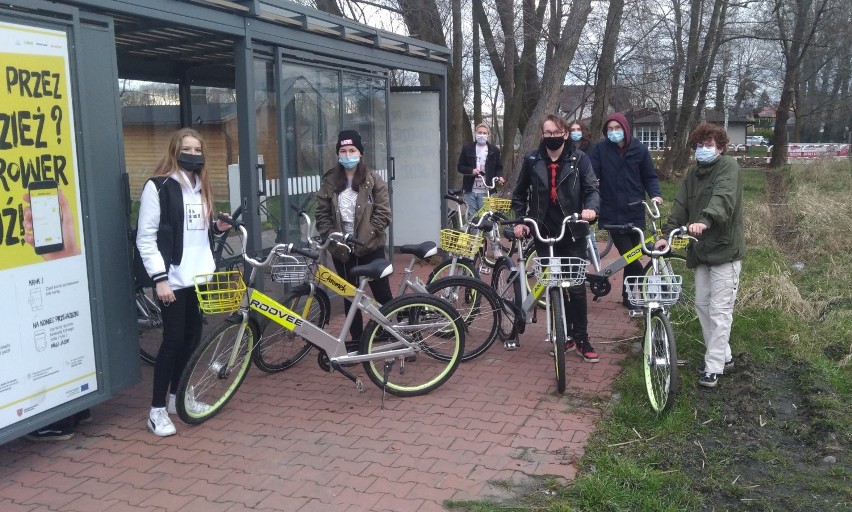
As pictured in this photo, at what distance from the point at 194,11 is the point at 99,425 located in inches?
109

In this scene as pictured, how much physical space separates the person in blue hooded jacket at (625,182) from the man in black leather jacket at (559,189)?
4.63ft

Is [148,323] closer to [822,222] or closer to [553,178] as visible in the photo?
[553,178]

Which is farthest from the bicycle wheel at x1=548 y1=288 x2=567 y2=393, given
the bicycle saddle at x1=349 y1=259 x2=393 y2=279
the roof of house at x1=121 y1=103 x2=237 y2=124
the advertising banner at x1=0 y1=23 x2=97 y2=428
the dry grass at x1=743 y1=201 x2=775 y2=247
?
the dry grass at x1=743 y1=201 x2=775 y2=247

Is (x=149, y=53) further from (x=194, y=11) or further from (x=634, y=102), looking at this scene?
(x=634, y=102)

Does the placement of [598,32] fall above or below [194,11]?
above

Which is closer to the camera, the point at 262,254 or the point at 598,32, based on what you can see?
the point at 262,254

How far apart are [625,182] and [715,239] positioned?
2023mm

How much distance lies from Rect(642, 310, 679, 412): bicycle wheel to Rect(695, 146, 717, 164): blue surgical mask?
1.16 meters

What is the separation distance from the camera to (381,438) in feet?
14.8

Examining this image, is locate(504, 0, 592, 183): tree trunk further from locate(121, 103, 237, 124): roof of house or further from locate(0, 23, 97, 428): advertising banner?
locate(0, 23, 97, 428): advertising banner

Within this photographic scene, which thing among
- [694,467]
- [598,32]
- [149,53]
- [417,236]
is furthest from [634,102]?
[694,467]

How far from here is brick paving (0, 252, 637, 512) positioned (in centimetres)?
381

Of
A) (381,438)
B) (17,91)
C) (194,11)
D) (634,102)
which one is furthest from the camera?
(634,102)

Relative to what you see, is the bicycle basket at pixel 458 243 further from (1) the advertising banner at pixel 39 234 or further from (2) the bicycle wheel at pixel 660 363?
(1) the advertising banner at pixel 39 234
